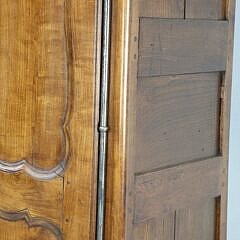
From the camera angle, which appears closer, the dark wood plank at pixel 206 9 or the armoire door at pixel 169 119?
the armoire door at pixel 169 119

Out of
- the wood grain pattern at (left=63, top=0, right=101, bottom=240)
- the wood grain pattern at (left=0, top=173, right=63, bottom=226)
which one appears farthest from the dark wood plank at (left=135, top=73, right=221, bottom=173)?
the wood grain pattern at (left=0, top=173, right=63, bottom=226)

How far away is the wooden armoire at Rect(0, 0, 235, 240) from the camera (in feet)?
7.06

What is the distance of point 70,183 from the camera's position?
2225 mm

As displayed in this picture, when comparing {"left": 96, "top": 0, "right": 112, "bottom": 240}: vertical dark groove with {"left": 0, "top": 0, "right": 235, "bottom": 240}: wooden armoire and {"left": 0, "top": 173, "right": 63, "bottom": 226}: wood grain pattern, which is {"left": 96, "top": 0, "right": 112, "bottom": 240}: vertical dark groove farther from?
{"left": 0, "top": 173, "right": 63, "bottom": 226}: wood grain pattern

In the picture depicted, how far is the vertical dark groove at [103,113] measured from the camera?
214 cm

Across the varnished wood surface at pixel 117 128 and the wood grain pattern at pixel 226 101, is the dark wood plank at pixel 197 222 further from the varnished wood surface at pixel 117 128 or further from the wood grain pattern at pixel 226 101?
the varnished wood surface at pixel 117 128

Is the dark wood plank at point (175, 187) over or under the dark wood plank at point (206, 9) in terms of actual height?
under

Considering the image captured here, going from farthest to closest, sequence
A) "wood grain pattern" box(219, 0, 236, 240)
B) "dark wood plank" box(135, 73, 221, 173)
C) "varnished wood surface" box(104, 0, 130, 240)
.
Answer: "wood grain pattern" box(219, 0, 236, 240) → "dark wood plank" box(135, 73, 221, 173) → "varnished wood surface" box(104, 0, 130, 240)

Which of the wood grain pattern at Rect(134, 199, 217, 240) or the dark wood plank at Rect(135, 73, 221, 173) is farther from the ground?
the dark wood plank at Rect(135, 73, 221, 173)

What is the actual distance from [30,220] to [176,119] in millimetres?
538

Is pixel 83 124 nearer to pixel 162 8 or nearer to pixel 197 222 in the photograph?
pixel 162 8

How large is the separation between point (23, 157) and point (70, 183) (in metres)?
0.18

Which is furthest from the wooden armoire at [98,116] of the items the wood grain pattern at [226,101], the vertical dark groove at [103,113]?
the wood grain pattern at [226,101]

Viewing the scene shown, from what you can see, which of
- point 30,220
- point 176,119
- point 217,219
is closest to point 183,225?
point 217,219
